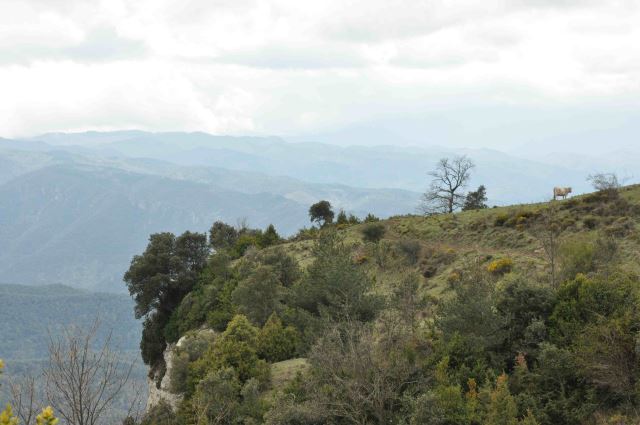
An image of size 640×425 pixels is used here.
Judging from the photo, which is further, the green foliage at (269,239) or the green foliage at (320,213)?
the green foliage at (320,213)

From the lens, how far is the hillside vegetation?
18281mm

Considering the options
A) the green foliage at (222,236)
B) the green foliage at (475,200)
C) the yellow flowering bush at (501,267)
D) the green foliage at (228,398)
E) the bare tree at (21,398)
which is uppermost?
the green foliage at (475,200)

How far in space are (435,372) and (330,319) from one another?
24.8ft

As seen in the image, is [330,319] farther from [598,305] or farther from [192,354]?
[598,305]

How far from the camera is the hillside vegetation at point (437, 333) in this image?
1828 cm

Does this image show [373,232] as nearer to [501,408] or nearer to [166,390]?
[166,390]

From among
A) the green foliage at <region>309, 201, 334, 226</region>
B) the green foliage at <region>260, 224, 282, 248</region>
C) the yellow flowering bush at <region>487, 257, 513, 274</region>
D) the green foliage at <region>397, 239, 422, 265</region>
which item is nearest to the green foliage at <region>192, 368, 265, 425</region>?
the yellow flowering bush at <region>487, 257, 513, 274</region>

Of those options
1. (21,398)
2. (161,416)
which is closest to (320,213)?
(161,416)

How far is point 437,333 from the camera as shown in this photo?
25031 mm

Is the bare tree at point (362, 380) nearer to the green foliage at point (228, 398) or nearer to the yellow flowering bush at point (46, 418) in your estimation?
the green foliage at point (228, 398)

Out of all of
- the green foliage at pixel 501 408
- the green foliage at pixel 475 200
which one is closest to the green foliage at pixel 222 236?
the green foliage at pixel 475 200

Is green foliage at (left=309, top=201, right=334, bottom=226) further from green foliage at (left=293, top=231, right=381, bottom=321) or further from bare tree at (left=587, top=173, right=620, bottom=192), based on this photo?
green foliage at (left=293, top=231, right=381, bottom=321)

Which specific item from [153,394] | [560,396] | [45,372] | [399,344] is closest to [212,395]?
[399,344]

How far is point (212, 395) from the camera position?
2397 centimetres
